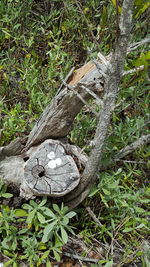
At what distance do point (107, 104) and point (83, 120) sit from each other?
1007 millimetres

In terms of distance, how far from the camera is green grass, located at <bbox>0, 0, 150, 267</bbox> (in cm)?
254

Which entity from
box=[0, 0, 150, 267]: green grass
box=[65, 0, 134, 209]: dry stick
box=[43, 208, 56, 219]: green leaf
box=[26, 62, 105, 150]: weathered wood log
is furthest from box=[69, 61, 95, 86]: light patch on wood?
box=[43, 208, 56, 219]: green leaf

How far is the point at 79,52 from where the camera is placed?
405 centimetres

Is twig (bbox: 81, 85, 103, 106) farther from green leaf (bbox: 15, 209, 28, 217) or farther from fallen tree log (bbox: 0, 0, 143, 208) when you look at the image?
green leaf (bbox: 15, 209, 28, 217)

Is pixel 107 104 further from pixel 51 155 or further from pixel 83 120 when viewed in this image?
pixel 83 120

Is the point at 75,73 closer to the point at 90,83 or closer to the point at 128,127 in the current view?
the point at 90,83

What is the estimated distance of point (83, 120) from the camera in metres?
3.21

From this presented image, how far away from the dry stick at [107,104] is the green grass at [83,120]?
3.3 inches

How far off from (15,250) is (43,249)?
0.70 feet

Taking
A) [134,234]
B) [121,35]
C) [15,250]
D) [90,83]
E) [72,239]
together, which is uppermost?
[121,35]

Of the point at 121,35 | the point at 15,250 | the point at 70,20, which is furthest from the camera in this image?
the point at 70,20

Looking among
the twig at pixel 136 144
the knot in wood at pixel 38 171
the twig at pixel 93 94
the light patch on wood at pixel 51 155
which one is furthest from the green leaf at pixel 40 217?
the twig at pixel 93 94

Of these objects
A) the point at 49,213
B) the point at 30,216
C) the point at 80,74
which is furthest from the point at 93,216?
the point at 80,74

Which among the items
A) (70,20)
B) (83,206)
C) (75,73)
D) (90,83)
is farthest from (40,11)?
(83,206)
